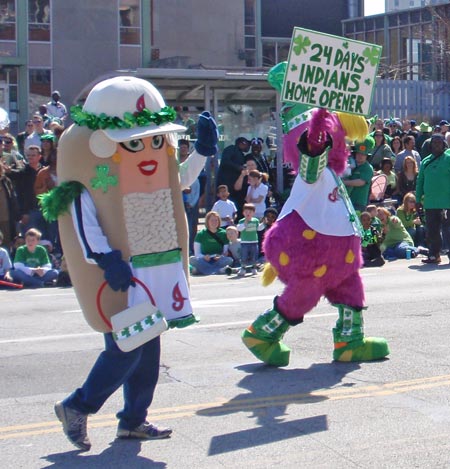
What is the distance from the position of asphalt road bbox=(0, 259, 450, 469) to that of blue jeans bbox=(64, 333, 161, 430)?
0.23 metres

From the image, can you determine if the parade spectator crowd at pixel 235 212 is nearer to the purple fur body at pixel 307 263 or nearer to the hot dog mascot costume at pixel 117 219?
the purple fur body at pixel 307 263

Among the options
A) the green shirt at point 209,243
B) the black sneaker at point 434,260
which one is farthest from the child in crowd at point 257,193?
the black sneaker at point 434,260

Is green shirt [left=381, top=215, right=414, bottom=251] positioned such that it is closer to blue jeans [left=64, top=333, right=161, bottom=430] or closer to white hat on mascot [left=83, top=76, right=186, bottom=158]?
blue jeans [left=64, top=333, right=161, bottom=430]

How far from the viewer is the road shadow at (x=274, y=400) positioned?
5.91 meters

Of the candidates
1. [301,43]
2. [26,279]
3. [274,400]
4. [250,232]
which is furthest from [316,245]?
[250,232]

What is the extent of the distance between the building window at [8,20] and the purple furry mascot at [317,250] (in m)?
24.3

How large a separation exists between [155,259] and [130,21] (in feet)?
94.1

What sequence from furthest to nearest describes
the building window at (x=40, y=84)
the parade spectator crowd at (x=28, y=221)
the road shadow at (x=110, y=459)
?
1. the building window at (x=40, y=84)
2. the parade spectator crowd at (x=28, y=221)
3. the road shadow at (x=110, y=459)

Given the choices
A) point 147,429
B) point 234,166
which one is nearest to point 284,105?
point 147,429

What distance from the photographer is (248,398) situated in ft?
22.5

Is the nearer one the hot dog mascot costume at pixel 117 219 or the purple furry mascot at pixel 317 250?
the hot dog mascot costume at pixel 117 219

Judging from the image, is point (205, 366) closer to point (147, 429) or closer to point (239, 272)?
point (147, 429)

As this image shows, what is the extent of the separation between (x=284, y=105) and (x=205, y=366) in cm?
209

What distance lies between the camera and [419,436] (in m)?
5.86
